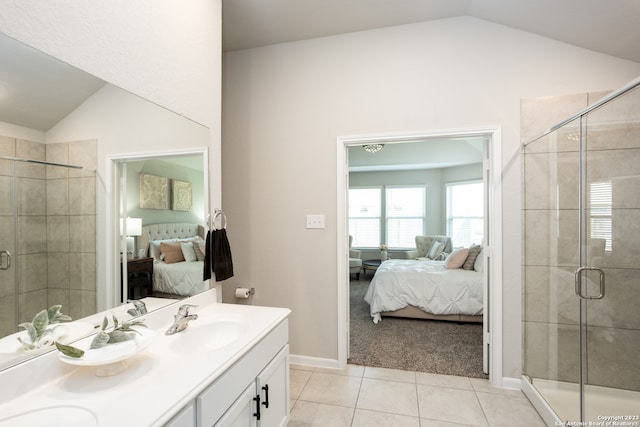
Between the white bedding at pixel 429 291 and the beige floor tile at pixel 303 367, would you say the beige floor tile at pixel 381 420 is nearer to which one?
the beige floor tile at pixel 303 367

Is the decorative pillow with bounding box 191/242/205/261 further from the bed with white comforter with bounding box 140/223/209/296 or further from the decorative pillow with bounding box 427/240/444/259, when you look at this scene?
the decorative pillow with bounding box 427/240/444/259

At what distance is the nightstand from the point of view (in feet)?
4.49

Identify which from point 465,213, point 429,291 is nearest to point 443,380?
point 429,291

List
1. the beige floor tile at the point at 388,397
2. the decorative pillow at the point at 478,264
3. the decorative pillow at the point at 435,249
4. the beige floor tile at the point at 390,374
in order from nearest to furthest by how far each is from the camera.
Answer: the beige floor tile at the point at 388,397
the beige floor tile at the point at 390,374
the decorative pillow at the point at 478,264
the decorative pillow at the point at 435,249

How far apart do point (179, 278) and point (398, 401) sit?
1.71 m

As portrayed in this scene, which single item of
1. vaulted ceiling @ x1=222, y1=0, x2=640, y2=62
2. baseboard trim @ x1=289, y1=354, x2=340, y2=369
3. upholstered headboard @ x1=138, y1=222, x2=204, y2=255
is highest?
vaulted ceiling @ x1=222, y1=0, x2=640, y2=62

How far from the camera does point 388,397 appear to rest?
2154mm

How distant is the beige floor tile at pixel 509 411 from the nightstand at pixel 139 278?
7.19ft

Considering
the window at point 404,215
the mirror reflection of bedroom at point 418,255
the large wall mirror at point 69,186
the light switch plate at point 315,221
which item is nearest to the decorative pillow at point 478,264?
the mirror reflection of bedroom at point 418,255

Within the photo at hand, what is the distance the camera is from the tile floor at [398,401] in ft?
6.26

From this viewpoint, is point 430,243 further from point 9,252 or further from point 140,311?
point 9,252

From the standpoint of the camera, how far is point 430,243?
20.0 ft

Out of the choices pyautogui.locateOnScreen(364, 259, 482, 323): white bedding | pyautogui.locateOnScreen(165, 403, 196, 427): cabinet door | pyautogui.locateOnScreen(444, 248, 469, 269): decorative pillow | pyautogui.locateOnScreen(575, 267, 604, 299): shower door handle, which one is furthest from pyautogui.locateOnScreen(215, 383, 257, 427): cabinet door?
pyautogui.locateOnScreen(444, 248, 469, 269): decorative pillow

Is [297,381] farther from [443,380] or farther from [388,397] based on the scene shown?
[443,380]
